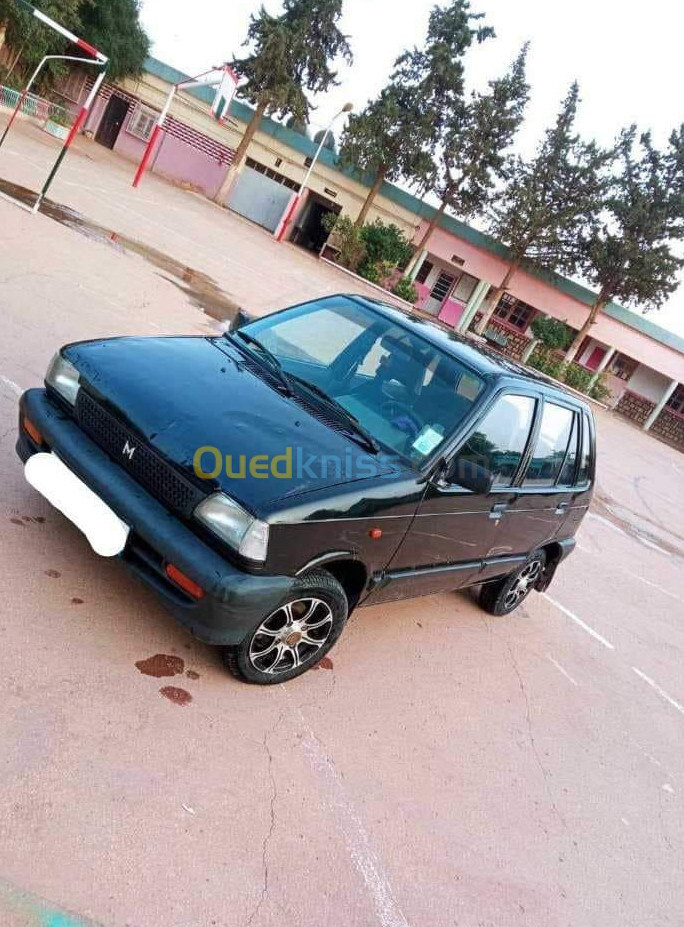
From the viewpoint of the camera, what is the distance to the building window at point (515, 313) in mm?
39750

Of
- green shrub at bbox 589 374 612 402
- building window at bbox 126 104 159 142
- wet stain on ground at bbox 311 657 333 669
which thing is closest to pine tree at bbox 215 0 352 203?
building window at bbox 126 104 159 142

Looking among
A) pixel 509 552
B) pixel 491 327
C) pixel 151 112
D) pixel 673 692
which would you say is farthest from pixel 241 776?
pixel 151 112

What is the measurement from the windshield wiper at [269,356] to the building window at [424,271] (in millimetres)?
36680

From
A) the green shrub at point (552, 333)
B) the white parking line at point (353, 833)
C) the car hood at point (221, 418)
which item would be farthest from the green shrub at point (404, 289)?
the white parking line at point (353, 833)

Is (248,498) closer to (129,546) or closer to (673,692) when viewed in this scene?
(129,546)

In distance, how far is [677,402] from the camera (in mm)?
40906

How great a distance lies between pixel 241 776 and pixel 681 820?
283 centimetres

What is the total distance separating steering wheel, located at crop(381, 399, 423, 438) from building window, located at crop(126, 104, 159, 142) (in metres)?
39.4

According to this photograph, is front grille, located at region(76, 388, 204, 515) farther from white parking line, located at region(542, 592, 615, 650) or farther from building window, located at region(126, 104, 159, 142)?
building window, located at region(126, 104, 159, 142)

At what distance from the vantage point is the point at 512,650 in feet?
16.9

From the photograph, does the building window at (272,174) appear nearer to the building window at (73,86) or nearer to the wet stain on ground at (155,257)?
the building window at (73,86)

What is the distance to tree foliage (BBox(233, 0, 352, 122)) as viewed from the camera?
108 ft

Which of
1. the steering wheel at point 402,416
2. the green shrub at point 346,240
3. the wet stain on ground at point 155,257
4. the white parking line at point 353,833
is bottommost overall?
the white parking line at point 353,833

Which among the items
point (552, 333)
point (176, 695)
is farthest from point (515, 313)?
point (176, 695)
